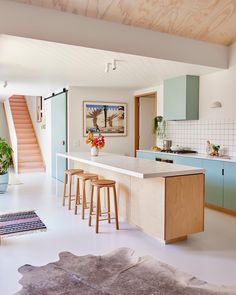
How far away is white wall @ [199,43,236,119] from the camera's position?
477 centimetres

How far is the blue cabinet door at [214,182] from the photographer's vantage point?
14.8 ft

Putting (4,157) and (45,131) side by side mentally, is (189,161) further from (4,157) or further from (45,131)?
(45,131)

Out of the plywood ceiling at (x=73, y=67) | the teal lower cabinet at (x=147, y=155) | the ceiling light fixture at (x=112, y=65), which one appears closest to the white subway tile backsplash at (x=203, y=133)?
the teal lower cabinet at (x=147, y=155)

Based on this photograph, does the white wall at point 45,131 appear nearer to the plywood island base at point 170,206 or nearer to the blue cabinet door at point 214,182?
the blue cabinet door at point 214,182

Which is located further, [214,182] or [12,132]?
[12,132]

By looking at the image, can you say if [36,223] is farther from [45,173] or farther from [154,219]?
[45,173]

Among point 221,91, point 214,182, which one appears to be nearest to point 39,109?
point 221,91

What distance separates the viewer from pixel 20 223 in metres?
4.01

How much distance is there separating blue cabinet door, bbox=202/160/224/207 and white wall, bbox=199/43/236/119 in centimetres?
89

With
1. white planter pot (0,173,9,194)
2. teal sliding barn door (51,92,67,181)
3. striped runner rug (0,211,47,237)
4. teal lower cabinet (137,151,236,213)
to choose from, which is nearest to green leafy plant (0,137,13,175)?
white planter pot (0,173,9,194)

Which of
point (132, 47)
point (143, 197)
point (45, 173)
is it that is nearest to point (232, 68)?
point (132, 47)

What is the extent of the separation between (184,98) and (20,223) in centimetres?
349

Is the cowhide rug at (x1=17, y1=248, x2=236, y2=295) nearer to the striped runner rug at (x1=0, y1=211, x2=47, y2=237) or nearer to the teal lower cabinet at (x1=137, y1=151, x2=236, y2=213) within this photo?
the striped runner rug at (x1=0, y1=211, x2=47, y2=237)

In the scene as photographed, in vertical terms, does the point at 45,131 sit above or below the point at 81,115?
below
